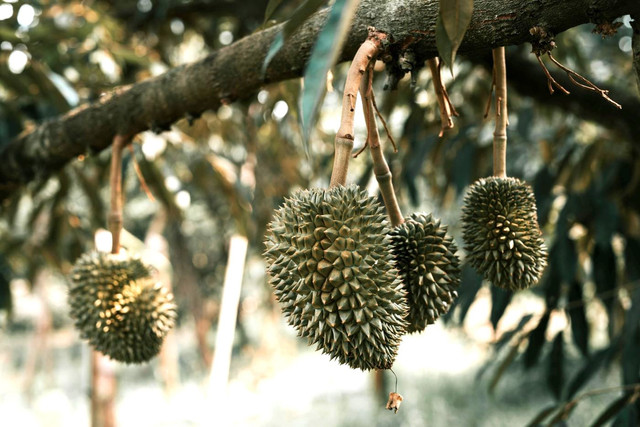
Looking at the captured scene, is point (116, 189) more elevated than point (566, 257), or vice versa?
point (566, 257)

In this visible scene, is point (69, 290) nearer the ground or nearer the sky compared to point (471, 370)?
nearer the ground

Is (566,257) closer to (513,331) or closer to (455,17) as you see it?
Result: (513,331)

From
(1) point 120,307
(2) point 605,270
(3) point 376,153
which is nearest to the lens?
(3) point 376,153

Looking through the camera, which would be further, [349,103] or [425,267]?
[425,267]

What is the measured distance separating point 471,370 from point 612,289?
19.1 feet

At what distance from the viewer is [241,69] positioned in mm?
979

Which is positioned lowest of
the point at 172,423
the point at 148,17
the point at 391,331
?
the point at 172,423

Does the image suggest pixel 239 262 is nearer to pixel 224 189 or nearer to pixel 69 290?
pixel 224 189

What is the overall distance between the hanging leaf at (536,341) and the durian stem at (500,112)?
102cm

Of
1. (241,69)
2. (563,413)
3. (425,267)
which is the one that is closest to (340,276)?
(425,267)

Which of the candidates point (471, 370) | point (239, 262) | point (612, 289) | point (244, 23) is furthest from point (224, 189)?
point (471, 370)

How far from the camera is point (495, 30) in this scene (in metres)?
0.71

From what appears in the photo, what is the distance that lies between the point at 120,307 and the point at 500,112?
29.1 inches

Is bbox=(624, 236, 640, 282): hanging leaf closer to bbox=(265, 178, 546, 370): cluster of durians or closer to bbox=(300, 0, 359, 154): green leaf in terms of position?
bbox=(265, 178, 546, 370): cluster of durians
